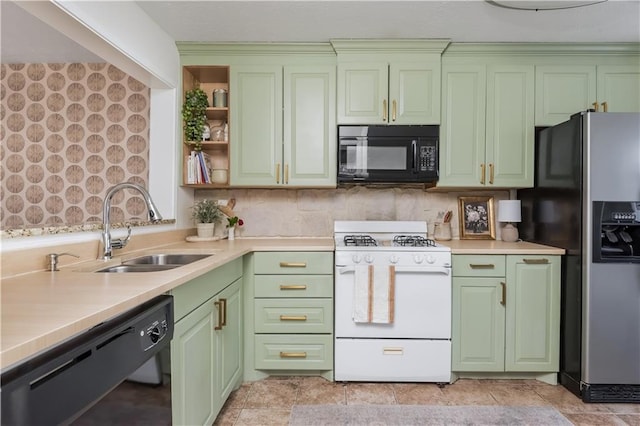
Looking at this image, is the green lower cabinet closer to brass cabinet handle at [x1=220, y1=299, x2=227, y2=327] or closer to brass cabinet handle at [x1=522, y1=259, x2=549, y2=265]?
brass cabinet handle at [x1=522, y1=259, x2=549, y2=265]

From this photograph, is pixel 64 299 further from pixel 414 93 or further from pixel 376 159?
pixel 414 93

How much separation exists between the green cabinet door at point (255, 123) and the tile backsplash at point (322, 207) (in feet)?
1.16

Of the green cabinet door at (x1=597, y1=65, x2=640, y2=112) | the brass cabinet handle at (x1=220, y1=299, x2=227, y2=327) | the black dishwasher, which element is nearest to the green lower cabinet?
the green cabinet door at (x1=597, y1=65, x2=640, y2=112)

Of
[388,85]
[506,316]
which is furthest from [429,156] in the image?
[506,316]

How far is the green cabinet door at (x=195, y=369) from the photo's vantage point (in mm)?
1312

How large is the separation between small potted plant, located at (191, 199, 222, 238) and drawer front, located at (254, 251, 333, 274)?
0.61 meters

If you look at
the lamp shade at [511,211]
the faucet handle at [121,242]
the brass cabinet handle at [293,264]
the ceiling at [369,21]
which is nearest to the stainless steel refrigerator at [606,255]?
the lamp shade at [511,211]

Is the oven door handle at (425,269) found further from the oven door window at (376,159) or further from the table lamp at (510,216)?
the table lamp at (510,216)

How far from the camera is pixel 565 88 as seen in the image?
2564 mm

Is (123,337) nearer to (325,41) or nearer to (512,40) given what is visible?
(325,41)

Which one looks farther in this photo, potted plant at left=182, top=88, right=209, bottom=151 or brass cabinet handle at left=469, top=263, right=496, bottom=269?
potted plant at left=182, top=88, right=209, bottom=151

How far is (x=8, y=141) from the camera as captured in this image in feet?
10.2

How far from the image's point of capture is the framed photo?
9.43 ft

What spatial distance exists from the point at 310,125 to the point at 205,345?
5.46ft
